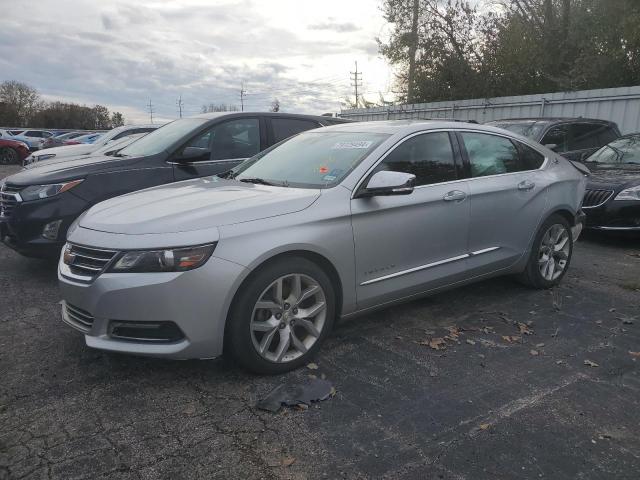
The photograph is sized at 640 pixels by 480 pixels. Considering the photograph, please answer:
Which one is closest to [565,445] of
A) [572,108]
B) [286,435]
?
[286,435]

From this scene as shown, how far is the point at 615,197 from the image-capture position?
676 cm

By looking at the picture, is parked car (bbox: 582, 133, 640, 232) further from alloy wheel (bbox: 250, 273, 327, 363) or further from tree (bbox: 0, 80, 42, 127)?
tree (bbox: 0, 80, 42, 127)

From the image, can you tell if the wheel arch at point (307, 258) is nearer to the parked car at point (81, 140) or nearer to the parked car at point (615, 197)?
the parked car at point (615, 197)

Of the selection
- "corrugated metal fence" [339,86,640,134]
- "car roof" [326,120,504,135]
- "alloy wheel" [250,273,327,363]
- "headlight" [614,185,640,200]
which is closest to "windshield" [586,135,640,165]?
"headlight" [614,185,640,200]

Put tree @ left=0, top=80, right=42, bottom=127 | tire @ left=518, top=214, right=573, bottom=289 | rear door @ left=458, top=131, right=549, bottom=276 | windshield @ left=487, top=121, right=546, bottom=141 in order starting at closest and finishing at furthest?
rear door @ left=458, top=131, right=549, bottom=276
tire @ left=518, top=214, right=573, bottom=289
windshield @ left=487, top=121, right=546, bottom=141
tree @ left=0, top=80, right=42, bottom=127

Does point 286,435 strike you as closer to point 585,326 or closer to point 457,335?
point 457,335

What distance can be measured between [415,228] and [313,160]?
0.94m

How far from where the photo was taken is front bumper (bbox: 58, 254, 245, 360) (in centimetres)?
293

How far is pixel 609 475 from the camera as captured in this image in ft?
7.94

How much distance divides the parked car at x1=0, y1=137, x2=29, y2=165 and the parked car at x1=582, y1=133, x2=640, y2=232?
22.0m

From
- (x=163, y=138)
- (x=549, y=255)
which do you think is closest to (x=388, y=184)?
(x=549, y=255)

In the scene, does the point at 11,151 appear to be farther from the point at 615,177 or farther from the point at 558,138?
the point at 615,177

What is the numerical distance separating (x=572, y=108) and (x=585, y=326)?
10298mm

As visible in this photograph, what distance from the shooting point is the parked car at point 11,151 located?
21.6 meters
